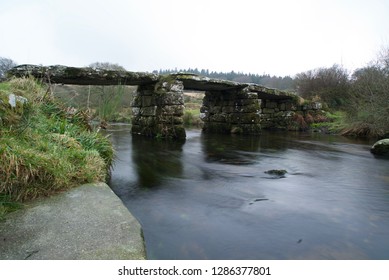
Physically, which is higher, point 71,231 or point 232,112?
point 232,112

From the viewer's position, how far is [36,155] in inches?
98.1

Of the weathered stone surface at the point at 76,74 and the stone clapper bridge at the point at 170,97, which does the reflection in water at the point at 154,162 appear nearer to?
the stone clapper bridge at the point at 170,97

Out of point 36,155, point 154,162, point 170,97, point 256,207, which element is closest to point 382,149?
point 256,207

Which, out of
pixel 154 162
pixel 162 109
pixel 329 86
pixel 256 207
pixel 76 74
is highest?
pixel 329 86

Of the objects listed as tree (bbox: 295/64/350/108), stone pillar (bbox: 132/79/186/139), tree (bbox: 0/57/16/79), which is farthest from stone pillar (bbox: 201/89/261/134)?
tree (bbox: 295/64/350/108)

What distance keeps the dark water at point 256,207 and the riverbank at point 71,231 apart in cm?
45

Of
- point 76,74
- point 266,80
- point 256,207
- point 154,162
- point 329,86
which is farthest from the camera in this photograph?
point 266,80

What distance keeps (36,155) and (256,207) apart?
8.15 feet

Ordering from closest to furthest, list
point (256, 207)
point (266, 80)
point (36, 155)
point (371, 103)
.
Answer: point (36, 155), point (256, 207), point (371, 103), point (266, 80)

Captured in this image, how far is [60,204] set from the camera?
2.28m

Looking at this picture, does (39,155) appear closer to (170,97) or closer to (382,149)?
(170,97)

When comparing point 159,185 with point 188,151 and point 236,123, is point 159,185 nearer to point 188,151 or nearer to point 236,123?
point 188,151

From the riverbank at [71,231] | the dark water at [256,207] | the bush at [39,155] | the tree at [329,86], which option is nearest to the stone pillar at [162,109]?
the dark water at [256,207]

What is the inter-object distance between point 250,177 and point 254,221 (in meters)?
1.95
